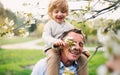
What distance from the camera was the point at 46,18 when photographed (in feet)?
5.07

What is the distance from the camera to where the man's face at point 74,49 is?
4.57 ft

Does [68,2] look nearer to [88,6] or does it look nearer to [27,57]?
[88,6]

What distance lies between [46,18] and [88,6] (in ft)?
0.83

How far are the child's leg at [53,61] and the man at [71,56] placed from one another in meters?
0.02

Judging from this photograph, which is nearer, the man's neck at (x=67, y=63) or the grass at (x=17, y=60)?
the man's neck at (x=67, y=63)

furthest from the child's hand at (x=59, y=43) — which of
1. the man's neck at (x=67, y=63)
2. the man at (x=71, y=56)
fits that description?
the man's neck at (x=67, y=63)

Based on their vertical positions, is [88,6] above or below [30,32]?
above

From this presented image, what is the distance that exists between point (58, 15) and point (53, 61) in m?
0.24

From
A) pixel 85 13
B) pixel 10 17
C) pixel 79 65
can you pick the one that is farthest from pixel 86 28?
pixel 10 17

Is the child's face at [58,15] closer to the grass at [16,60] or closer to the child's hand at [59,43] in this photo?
the child's hand at [59,43]

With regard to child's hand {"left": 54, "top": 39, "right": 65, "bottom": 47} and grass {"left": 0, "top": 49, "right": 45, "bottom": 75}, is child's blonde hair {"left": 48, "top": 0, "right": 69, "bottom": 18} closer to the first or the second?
child's hand {"left": 54, "top": 39, "right": 65, "bottom": 47}

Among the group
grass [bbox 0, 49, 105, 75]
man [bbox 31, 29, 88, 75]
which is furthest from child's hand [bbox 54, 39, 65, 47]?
grass [bbox 0, 49, 105, 75]

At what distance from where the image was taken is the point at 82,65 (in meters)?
1.47

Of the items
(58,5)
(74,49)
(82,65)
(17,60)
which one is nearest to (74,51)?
(74,49)
